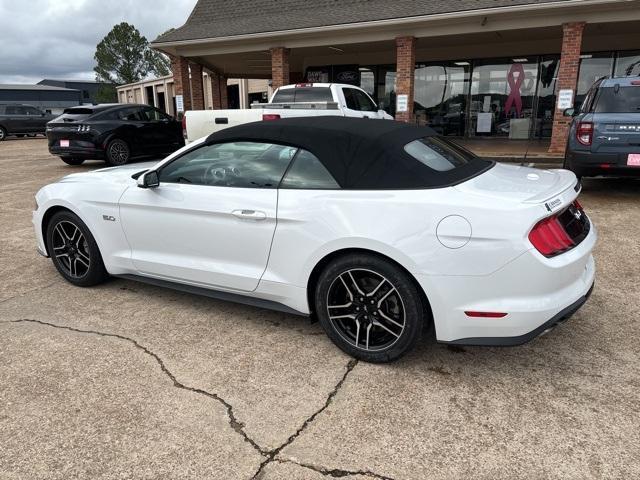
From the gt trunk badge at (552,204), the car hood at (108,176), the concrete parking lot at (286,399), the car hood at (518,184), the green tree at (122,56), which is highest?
the green tree at (122,56)

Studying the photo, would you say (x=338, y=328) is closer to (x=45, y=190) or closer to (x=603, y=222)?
(x=45, y=190)

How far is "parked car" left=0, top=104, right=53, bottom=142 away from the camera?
2466cm

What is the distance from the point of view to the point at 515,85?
53.1 ft

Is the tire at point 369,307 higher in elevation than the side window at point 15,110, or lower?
lower

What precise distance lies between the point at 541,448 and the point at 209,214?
8.04 ft

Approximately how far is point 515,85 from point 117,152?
12498mm

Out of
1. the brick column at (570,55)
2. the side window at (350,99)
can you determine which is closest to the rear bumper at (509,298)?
the side window at (350,99)

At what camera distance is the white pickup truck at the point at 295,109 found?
8.81 meters

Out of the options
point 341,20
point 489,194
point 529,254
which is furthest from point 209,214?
point 341,20

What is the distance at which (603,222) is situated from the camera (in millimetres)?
6336

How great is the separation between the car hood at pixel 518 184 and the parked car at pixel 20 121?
2755cm

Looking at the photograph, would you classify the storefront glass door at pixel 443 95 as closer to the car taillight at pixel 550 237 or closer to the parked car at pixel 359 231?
the parked car at pixel 359 231

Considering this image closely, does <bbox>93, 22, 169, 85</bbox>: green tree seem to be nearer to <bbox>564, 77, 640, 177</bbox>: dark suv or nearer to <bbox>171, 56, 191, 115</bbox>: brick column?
<bbox>171, 56, 191, 115</bbox>: brick column

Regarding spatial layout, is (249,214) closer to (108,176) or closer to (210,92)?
(108,176)
